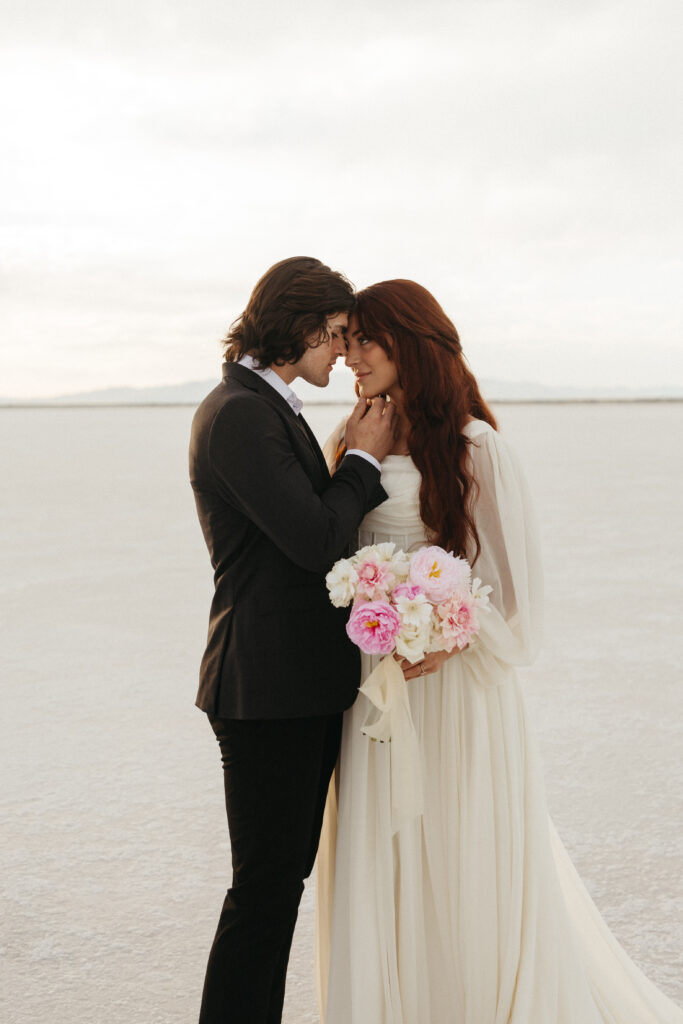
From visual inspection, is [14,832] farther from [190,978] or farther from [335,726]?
[335,726]

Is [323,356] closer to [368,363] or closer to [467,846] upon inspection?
[368,363]

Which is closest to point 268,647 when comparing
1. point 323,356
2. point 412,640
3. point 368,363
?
point 412,640

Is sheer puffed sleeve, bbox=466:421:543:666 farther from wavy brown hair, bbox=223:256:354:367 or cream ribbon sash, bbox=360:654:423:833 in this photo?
wavy brown hair, bbox=223:256:354:367

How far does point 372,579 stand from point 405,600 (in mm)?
100

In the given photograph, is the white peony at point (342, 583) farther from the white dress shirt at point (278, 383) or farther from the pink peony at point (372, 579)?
the white dress shirt at point (278, 383)

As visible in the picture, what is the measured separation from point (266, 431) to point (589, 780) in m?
3.30

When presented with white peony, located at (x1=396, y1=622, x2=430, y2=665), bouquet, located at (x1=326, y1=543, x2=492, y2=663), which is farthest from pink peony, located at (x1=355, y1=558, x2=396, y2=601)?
white peony, located at (x1=396, y1=622, x2=430, y2=665)

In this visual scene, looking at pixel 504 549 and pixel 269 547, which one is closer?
pixel 269 547

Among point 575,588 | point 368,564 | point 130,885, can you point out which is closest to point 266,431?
point 368,564

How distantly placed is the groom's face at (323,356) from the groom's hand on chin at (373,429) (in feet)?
0.53

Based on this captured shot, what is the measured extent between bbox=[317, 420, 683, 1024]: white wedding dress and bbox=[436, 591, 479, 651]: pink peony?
0.27m

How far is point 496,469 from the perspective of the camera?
2.97 meters

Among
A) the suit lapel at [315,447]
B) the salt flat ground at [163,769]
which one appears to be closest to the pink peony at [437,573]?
the suit lapel at [315,447]

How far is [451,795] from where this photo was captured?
9.94ft
